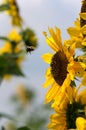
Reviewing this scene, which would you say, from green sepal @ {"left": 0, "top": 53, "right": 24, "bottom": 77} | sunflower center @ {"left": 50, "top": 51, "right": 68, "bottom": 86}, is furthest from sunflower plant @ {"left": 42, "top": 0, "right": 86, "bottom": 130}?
green sepal @ {"left": 0, "top": 53, "right": 24, "bottom": 77}

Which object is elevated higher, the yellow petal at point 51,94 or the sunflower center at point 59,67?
the sunflower center at point 59,67

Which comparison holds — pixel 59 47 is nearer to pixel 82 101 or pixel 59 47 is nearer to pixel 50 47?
pixel 50 47

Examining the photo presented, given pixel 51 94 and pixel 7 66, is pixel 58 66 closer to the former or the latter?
pixel 51 94

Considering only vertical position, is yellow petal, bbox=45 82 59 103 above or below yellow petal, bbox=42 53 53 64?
below

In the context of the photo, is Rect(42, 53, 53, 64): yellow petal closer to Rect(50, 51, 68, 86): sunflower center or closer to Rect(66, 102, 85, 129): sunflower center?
Rect(50, 51, 68, 86): sunflower center

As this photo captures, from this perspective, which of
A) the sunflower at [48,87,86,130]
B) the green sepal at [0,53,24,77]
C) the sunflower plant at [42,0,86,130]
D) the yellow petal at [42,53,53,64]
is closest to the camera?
the sunflower plant at [42,0,86,130]

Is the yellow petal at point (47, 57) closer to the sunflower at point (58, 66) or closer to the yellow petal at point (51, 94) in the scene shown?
the sunflower at point (58, 66)

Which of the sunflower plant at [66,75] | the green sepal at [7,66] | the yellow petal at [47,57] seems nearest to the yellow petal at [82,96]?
the sunflower plant at [66,75]

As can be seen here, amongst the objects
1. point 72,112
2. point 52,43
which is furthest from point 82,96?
point 52,43
